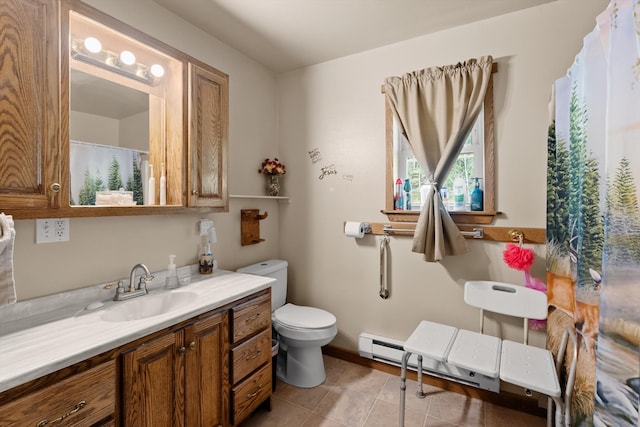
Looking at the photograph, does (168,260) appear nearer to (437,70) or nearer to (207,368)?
(207,368)

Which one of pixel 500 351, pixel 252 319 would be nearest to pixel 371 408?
pixel 500 351

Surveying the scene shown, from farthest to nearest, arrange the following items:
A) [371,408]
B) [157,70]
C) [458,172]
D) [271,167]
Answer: [271,167]
[458,172]
[371,408]
[157,70]

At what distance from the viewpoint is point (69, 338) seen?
1047mm

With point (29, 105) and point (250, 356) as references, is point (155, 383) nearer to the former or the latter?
point (250, 356)

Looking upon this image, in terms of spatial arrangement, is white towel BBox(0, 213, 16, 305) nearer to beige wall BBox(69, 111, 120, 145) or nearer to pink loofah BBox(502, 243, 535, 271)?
beige wall BBox(69, 111, 120, 145)

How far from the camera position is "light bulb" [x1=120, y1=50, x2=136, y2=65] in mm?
1532

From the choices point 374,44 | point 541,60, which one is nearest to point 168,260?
point 374,44

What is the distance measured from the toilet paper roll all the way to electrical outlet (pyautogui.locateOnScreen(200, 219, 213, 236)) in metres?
1.00

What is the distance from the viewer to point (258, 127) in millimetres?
2498

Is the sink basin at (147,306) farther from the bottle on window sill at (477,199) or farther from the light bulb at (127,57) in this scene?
the bottle on window sill at (477,199)

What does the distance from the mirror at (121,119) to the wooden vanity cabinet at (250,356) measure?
730mm

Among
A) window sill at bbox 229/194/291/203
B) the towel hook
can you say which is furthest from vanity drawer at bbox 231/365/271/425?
the towel hook

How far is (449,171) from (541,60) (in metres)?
0.81

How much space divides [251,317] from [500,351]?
1363 millimetres
